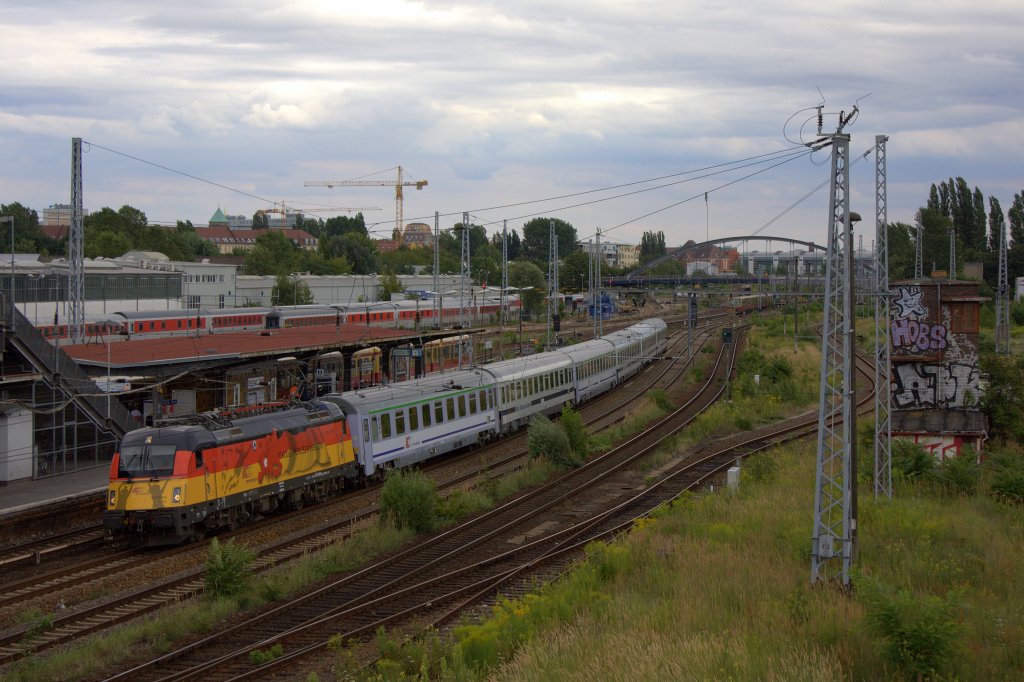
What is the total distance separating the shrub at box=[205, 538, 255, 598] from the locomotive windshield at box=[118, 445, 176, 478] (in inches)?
134

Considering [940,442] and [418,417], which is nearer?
[940,442]

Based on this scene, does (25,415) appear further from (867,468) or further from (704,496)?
(867,468)

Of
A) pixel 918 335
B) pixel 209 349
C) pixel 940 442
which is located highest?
pixel 918 335

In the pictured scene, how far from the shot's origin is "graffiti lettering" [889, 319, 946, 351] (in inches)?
1099

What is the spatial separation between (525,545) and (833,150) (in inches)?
397

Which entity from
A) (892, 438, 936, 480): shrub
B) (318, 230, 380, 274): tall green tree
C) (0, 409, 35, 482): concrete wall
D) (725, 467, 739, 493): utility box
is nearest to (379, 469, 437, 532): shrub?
A: (725, 467, 739, 493): utility box

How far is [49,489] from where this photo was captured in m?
24.0

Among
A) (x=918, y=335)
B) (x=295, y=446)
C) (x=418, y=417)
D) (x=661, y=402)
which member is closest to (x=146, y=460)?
(x=295, y=446)

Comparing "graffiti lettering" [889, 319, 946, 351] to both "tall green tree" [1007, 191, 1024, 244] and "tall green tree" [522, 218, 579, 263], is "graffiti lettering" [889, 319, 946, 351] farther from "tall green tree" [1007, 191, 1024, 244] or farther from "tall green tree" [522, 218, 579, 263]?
"tall green tree" [522, 218, 579, 263]

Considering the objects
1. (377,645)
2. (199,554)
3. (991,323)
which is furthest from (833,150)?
(991,323)

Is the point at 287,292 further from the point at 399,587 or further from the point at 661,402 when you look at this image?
the point at 399,587

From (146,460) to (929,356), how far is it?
21.9 meters

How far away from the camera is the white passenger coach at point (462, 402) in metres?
25.8

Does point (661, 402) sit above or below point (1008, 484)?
above
